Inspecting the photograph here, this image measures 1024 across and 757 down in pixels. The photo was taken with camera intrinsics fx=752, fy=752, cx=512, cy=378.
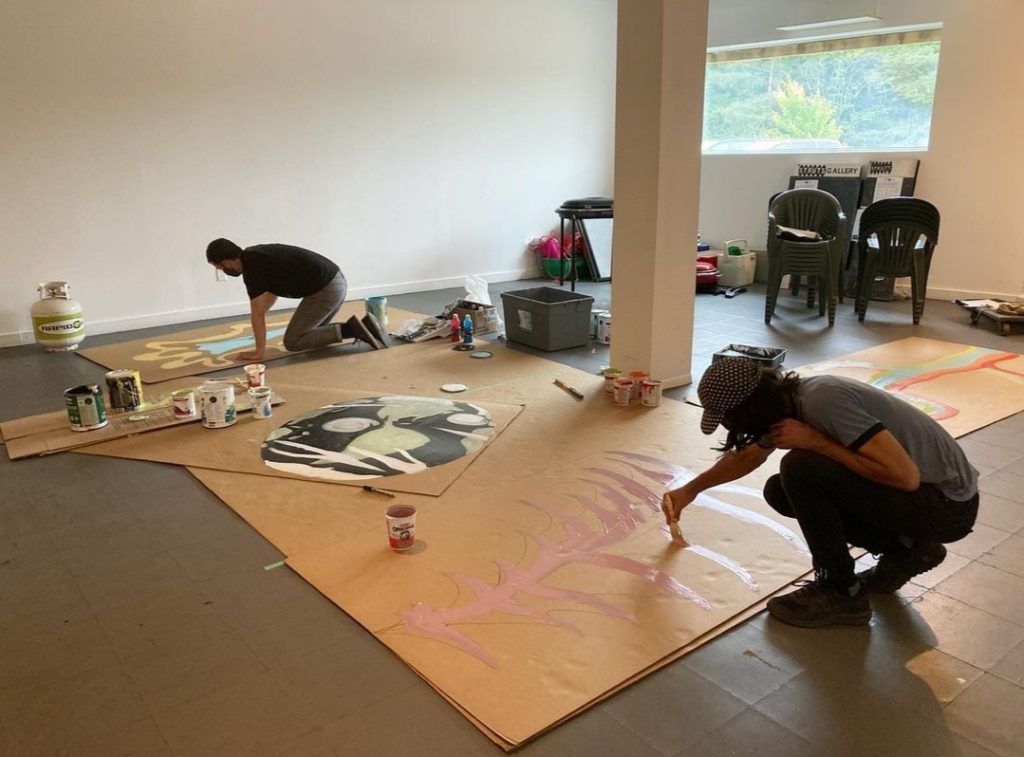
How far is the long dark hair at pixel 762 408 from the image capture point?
79.4 inches

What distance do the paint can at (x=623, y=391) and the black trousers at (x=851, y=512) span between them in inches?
73.4

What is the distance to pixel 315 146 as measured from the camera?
686 centimetres

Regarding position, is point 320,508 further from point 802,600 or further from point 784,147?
point 784,147

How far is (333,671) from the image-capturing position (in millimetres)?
2072

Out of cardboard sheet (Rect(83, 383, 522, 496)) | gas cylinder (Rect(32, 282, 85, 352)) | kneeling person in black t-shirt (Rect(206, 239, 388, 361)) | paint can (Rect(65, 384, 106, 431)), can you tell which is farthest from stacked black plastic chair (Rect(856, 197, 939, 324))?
gas cylinder (Rect(32, 282, 85, 352))

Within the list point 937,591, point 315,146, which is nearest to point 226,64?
point 315,146

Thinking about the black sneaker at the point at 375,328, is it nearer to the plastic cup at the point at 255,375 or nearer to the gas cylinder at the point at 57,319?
the plastic cup at the point at 255,375

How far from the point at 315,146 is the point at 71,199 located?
206 cm

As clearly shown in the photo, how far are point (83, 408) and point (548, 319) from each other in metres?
2.88

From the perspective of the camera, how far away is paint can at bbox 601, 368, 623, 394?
13.8ft

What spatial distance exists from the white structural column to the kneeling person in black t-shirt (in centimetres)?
204

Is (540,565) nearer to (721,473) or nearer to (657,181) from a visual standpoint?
(721,473)

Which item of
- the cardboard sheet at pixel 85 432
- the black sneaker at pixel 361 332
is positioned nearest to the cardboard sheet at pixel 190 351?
the black sneaker at pixel 361 332

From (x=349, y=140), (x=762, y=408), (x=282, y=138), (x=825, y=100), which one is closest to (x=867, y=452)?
(x=762, y=408)
